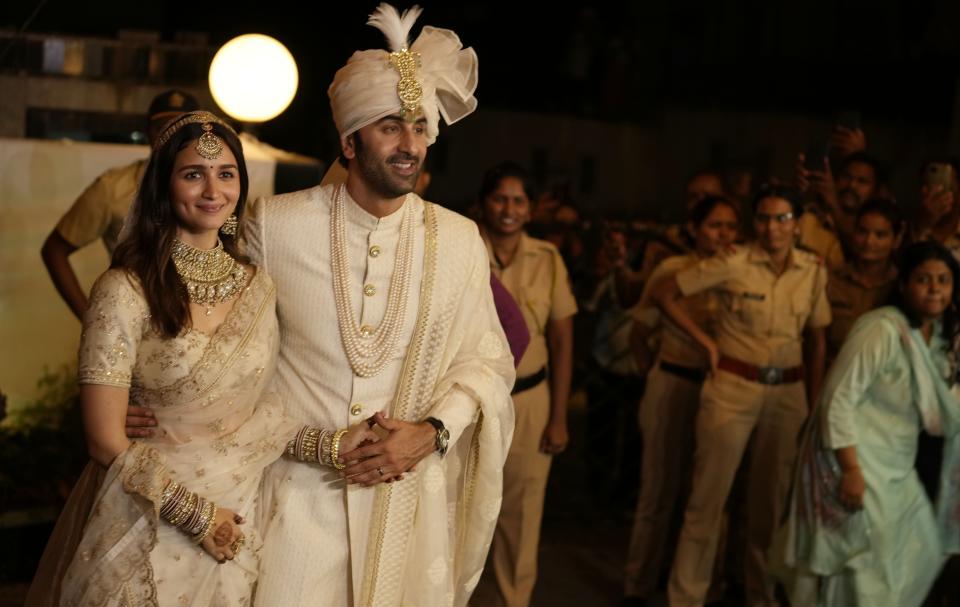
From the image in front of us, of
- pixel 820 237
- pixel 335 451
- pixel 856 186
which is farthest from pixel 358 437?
pixel 820 237

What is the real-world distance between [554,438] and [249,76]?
7.70ft

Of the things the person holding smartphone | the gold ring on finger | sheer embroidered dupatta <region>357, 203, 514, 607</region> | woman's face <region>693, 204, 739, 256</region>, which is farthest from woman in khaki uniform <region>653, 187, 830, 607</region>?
the gold ring on finger

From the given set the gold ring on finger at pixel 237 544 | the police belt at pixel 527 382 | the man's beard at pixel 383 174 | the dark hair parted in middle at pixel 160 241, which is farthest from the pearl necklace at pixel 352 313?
the police belt at pixel 527 382

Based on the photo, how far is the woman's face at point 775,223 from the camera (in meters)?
5.82

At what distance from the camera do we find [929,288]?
5.16m

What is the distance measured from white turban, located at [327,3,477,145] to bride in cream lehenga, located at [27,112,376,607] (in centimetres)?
39

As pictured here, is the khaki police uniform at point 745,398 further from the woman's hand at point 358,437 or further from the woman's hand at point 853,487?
the woman's hand at point 358,437

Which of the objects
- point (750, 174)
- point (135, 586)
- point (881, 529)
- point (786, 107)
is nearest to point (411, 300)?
point (135, 586)

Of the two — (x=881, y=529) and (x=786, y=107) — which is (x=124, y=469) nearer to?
(x=881, y=529)

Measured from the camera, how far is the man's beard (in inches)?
143

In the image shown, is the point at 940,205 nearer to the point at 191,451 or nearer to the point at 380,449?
the point at 380,449

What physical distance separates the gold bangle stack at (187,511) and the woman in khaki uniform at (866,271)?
143 inches

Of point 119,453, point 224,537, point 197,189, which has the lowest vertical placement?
point 224,537

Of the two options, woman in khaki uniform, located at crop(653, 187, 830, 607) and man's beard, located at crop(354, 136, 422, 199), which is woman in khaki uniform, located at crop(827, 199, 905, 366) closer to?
woman in khaki uniform, located at crop(653, 187, 830, 607)
